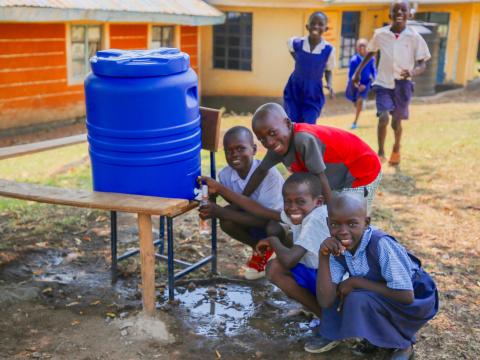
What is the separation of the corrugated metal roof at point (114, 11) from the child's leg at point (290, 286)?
704 centimetres

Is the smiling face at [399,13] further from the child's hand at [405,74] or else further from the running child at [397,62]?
the child's hand at [405,74]

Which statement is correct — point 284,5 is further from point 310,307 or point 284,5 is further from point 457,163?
point 310,307

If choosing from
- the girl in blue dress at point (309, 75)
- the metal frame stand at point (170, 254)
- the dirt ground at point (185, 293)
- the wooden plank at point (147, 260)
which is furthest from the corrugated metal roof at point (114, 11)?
the wooden plank at point (147, 260)

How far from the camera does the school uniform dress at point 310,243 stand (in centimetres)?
334

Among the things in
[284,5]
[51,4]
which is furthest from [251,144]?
[284,5]

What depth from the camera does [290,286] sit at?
341 cm

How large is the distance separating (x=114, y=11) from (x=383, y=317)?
30.0 ft

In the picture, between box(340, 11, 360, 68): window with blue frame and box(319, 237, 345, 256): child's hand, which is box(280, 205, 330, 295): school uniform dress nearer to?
box(319, 237, 345, 256): child's hand

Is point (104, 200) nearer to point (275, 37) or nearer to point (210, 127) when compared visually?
point (210, 127)

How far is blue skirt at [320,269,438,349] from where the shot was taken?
307 cm

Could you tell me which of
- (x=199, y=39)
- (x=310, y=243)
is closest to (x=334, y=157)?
(x=310, y=243)

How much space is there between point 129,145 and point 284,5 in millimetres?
Answer: 11667

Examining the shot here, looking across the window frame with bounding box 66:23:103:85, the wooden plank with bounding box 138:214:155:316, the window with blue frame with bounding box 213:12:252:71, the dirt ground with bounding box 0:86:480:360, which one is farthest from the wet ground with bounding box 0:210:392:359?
the window with blue frame with bounding box 213:12:252:71

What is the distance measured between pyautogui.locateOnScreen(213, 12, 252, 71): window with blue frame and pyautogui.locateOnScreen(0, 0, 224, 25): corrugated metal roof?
48.9 inches
